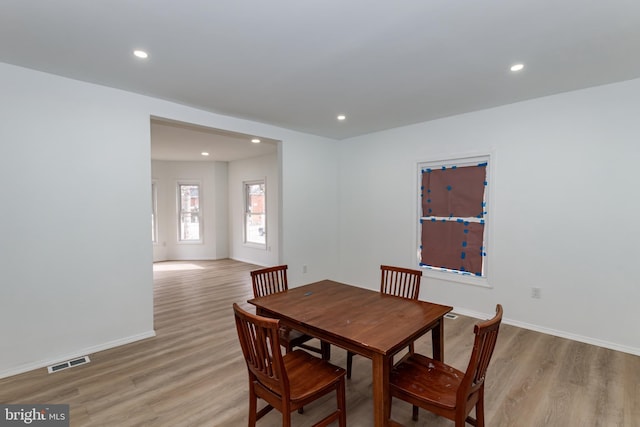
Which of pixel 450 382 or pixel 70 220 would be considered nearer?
pixel 450 382

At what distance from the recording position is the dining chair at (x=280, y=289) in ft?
7.54

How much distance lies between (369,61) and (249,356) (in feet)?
7.47

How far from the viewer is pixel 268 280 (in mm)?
2648

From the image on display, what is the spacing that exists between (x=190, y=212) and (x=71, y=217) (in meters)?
5.44

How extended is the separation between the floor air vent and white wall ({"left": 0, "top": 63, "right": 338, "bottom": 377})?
7 cm

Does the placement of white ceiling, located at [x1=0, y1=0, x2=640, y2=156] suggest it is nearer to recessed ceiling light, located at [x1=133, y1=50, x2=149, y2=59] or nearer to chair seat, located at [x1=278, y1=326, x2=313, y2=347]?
recessed ceiling light, located at [x1=133, y1=50, x2=149, y2=59]

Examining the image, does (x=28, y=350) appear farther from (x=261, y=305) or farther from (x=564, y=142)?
(x=564, y=142)

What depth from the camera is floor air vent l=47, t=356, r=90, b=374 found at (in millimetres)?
2550

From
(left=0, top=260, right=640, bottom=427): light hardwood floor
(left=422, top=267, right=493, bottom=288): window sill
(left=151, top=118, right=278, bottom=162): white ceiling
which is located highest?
(left=151, top=118, right=278, bottom=162): white ceiling

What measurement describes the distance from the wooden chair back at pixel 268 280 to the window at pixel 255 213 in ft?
14.5

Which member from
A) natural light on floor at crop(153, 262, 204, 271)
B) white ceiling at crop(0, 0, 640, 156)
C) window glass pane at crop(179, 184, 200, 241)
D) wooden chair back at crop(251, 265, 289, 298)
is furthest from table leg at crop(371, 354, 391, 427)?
window glass pane at crop(179, 184, 200, 241)

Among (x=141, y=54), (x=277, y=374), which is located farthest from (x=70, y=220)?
(x=277, y=374)

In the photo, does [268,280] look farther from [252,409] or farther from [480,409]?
[480,409]

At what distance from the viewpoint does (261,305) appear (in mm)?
2158
